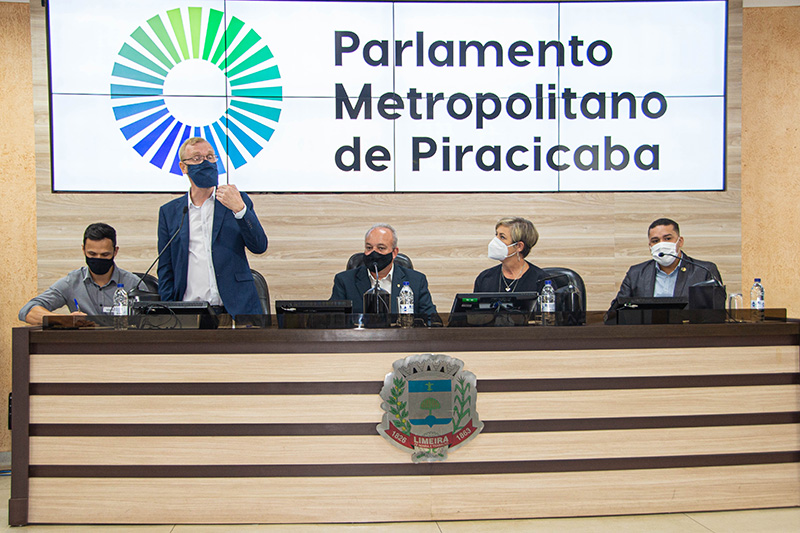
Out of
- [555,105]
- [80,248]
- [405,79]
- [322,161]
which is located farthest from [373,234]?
[80,248]

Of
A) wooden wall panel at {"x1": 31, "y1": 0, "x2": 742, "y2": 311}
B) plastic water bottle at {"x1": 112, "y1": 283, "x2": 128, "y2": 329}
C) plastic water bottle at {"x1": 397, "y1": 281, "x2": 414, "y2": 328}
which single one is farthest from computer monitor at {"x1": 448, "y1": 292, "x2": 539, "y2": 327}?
wooden wall panel at {"x1": 31, "y1": 0, "x2": 742, "y2": 311}

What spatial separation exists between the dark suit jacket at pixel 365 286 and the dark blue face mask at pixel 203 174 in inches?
36.6

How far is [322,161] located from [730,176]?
2.99 meters

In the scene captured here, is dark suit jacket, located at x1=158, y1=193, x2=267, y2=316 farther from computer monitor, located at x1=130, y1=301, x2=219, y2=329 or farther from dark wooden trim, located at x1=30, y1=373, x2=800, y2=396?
dark wooden trim, located at x1=30, y1=373, x2=800, y2=396

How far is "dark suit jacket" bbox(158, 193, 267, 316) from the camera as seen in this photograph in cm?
334

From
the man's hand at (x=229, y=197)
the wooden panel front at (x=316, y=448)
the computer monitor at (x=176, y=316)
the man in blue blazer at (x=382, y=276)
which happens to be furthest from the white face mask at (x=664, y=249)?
the computer monitor at (x=176, y=316)

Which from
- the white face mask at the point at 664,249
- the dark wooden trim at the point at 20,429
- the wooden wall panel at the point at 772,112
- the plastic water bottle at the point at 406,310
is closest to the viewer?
the dark wooden trim at the point at 20,429

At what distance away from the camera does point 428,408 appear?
105 inches

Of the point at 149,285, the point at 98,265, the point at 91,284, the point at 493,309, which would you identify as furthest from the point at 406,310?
the point at 91,284

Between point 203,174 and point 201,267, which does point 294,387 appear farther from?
point 203,174

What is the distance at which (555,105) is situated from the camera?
4.52 meters

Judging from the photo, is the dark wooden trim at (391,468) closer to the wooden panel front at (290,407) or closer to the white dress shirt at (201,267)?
the wooden panel front at (290,407)

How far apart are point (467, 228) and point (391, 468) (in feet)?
7.25

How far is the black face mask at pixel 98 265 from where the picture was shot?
3357 mm
